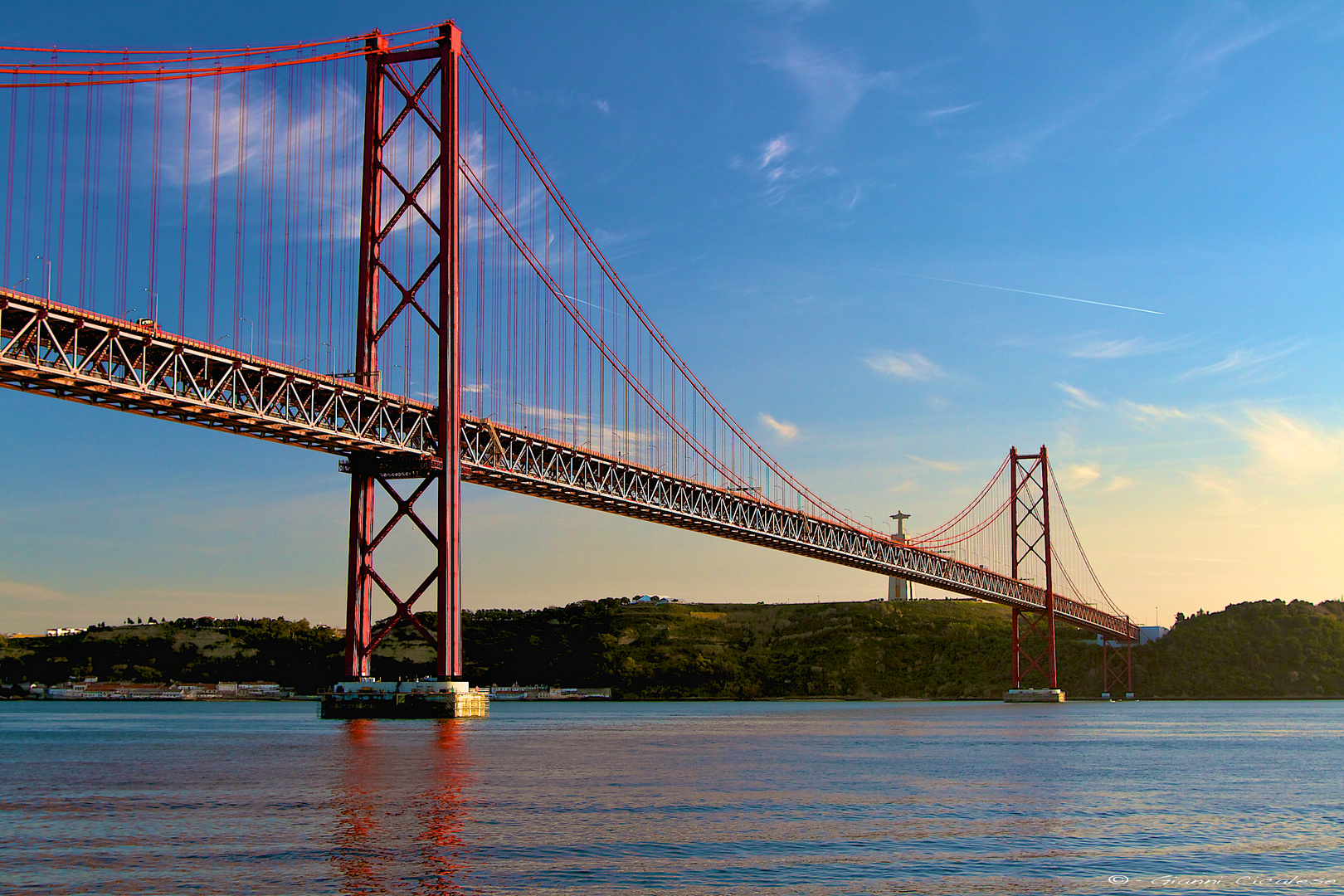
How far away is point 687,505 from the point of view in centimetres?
7669

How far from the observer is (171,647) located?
17638 cm

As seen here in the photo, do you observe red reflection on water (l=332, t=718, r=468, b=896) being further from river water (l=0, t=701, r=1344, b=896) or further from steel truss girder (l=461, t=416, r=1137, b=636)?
steel truss girder (l=461, t=416, r=1137, b=636)

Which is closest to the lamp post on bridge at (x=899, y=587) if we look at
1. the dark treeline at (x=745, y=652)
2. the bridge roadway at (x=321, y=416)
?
the dark treeline at (x=745, y=652)

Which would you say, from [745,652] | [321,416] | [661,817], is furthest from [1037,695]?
[661,817]

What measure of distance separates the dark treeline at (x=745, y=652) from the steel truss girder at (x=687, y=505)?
28188 millimetres

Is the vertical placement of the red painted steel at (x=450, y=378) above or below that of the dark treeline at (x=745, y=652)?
above

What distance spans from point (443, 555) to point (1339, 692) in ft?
361

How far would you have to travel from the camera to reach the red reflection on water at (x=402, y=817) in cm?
1692

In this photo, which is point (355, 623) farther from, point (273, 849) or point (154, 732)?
point (273, 849)

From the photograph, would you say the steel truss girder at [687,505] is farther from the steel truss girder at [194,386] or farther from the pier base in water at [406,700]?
the pier base in water at [406,700]

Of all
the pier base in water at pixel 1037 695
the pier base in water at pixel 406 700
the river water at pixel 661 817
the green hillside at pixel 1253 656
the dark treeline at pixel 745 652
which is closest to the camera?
the river water at pixel 661 817

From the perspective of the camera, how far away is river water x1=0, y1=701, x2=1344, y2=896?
56.1 ft

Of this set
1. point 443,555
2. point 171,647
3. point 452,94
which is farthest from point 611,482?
point 171,647

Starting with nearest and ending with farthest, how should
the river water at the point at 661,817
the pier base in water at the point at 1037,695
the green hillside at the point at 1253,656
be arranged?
the river water at the point at 661,817 → the pier base in water at the point at 1037,695 → the green hillside at the point at 1253,656
